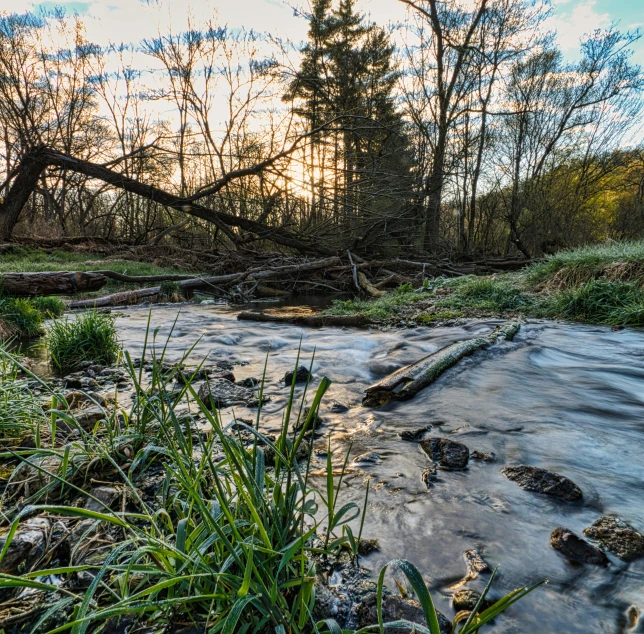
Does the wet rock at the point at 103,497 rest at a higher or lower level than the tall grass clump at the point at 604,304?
lower

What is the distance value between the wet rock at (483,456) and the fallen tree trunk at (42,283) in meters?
6.09

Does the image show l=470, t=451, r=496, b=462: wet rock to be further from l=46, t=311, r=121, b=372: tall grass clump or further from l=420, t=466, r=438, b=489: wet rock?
l=46, t=311, r=121, b=372: tall grass clump

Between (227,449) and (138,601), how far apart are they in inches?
19.1

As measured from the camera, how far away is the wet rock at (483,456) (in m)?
2.37

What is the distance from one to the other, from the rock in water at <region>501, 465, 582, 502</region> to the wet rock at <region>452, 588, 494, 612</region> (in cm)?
85

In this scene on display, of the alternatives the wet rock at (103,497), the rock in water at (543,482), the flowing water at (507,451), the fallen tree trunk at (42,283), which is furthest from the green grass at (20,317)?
the rock in water at (543,482)

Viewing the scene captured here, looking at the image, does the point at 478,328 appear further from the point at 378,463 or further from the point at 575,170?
the point at 575,170

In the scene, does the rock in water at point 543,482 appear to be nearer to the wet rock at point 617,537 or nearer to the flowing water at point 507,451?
the flowing water at point 507,451

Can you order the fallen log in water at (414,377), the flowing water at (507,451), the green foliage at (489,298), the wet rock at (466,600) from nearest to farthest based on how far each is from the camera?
the wet rock at (466,600)
the flowing water at (507,451)
the fallen log in water at (414,377)
the green foliage at (489,298)

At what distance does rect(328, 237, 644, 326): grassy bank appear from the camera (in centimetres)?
689

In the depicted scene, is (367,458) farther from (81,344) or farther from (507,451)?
(81,344)

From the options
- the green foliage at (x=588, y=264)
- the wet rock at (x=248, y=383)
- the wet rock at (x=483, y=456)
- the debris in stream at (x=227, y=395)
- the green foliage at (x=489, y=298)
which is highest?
the green foliage at (x=588, y=264)

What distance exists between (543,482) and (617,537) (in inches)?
16.4

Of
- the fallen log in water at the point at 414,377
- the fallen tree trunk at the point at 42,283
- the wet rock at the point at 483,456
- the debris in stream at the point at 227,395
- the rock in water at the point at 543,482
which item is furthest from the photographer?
the fallen tree trunk at the point at 42,283
